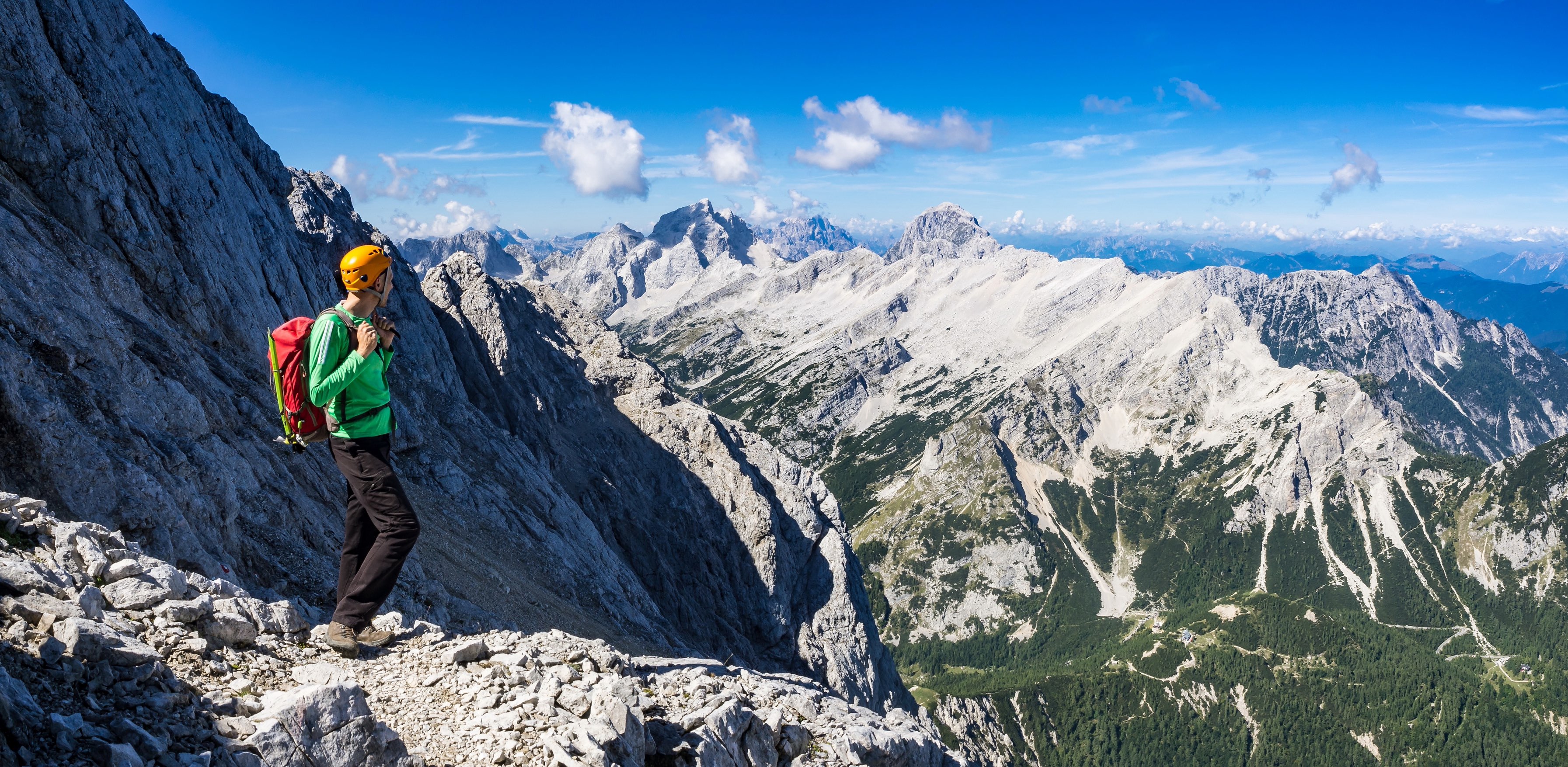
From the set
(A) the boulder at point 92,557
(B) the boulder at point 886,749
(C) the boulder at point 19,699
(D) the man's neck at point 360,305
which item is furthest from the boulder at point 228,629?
(B) the boulder at point 886,749

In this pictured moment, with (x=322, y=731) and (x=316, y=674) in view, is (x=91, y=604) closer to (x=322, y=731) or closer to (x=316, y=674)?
(x=316, y=674)

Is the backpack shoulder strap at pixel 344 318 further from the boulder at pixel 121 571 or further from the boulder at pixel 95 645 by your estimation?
the boulder at pixel 121 571

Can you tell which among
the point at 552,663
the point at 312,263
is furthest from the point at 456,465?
the point at 552,663

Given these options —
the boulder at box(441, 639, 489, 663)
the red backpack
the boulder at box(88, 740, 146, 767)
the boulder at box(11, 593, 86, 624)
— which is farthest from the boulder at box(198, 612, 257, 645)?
the boulder at box(88, 740, 146, 767)

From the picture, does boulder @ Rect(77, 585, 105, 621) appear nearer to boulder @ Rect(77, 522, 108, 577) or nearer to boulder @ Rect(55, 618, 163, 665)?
boulder @ Rect(55, 618, 163, 665)

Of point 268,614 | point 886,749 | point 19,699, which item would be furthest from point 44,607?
point 886,749
